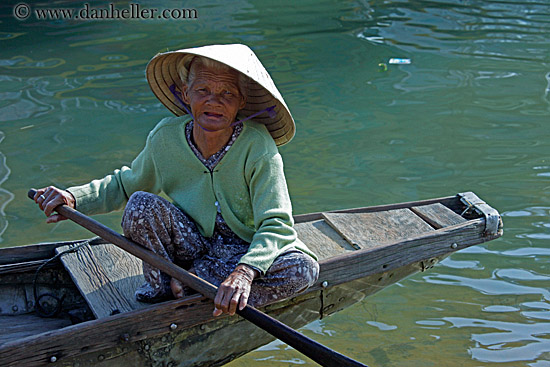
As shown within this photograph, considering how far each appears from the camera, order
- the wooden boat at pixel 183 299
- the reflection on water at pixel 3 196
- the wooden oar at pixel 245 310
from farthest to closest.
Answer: the reflection on water at pixel 3 196 → the wooden boat at pixel 183 299 → the wooden oar at pixel 245 310

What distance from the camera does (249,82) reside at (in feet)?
8.75

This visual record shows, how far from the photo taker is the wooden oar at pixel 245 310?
214cm

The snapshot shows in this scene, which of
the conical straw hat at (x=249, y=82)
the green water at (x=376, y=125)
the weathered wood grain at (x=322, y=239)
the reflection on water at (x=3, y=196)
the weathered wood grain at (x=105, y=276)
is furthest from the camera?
the reflection on water at (x=3, y=196)

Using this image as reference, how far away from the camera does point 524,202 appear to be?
4.84 metres

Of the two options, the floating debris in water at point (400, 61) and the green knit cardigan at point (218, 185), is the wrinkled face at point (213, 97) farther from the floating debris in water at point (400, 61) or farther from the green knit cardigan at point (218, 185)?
the floating debris in water at point (400, 61)

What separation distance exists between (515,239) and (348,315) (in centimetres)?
142

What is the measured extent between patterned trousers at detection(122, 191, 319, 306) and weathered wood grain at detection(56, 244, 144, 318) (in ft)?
0.39

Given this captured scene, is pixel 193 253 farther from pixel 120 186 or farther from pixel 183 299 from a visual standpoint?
pixel 120 186

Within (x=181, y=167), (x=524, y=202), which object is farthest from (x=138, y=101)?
(x=181, y=167)

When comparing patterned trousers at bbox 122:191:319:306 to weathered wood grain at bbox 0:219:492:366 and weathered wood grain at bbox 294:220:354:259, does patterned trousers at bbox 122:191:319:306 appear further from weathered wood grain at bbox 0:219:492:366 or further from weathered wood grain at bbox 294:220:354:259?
weathered wood grain at bbox 294:220:354:259

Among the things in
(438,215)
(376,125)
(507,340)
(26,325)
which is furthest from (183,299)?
(376,125)

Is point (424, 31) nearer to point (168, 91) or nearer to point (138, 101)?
point (138, 101)

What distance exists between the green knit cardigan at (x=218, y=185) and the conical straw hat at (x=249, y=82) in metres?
0.09

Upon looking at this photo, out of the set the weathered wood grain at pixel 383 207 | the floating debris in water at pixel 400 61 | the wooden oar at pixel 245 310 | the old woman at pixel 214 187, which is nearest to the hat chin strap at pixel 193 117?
the old woman at pixel 214 187
